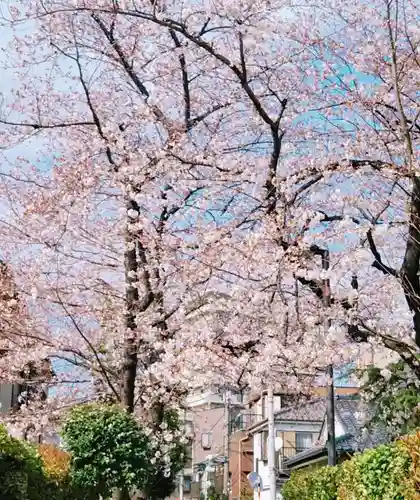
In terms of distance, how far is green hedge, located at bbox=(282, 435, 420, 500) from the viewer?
732 cm

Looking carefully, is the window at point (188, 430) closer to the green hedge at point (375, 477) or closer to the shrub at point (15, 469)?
the green hedge at point (375, 477)

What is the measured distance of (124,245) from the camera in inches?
446

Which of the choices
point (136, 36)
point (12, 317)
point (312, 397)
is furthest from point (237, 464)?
point (136, 36)

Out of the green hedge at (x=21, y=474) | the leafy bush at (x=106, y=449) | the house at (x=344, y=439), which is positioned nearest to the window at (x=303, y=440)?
the house at (x=344, y=439)

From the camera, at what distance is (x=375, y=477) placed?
27.9ft

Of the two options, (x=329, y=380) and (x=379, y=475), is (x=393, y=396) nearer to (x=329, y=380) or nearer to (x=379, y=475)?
(x=329, y=380)

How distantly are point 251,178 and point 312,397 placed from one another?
7.09 m

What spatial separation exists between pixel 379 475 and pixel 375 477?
14 cm

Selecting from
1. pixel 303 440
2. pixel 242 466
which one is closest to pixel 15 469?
pixel 303 440

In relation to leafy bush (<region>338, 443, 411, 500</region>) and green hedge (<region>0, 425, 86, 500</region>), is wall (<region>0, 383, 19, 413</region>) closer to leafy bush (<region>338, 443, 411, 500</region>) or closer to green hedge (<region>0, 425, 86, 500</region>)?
green hedge (<region>0, 425, 86, 500</region>)

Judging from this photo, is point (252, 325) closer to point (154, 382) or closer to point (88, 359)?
point (154, 382)

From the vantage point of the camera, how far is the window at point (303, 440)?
3206 centimetres

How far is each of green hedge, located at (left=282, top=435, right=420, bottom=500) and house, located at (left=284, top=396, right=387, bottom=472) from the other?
424 centimetres

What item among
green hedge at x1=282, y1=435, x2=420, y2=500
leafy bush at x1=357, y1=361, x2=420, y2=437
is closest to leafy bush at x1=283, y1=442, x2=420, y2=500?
green hedge at x1=282, y1=435, x2=420, y2=500
